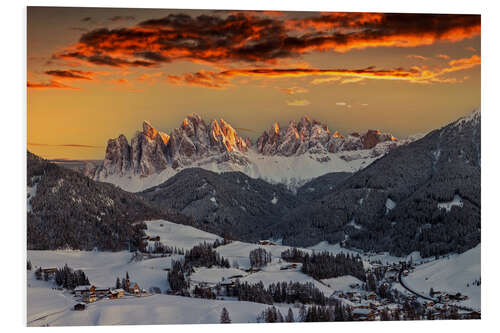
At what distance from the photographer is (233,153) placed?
110m

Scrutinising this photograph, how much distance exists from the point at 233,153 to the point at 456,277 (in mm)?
76983

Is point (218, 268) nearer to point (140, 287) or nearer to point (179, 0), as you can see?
point (140, 287)

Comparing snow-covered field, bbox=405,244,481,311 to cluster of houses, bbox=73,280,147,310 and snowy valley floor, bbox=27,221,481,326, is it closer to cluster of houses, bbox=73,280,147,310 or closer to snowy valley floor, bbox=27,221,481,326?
snowy valley floor, bbox=27,221,481,326

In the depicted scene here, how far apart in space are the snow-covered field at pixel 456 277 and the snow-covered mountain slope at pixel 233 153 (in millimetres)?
9000

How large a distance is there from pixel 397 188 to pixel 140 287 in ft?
158

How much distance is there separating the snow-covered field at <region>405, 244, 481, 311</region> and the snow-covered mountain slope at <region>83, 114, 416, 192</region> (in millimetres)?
9000

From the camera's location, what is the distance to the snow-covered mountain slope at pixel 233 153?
5388cm

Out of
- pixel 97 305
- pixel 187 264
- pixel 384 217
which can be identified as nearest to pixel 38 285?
pixel 97 305

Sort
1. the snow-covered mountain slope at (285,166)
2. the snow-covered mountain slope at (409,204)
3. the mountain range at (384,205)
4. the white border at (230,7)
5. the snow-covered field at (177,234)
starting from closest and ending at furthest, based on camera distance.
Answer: the white border at (230,7)
the snow-covered field at (177,234)
the snow-covered mountain slope at (409,204)
the mountain range at (384,205)
the snow-covered mountain slope at (285,166)

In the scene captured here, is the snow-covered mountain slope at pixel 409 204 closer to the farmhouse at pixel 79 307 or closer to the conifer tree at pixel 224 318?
the conifer tree at pixel 224 318

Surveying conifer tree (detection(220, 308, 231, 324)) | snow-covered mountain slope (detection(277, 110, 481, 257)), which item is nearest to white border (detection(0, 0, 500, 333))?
conifer tree (detection(220, 308, 231, 324))

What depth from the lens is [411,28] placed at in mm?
33656

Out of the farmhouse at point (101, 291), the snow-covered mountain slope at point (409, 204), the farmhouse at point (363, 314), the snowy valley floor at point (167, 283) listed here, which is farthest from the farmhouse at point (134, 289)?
the snow-covered mountain slope at point (409, 204)
